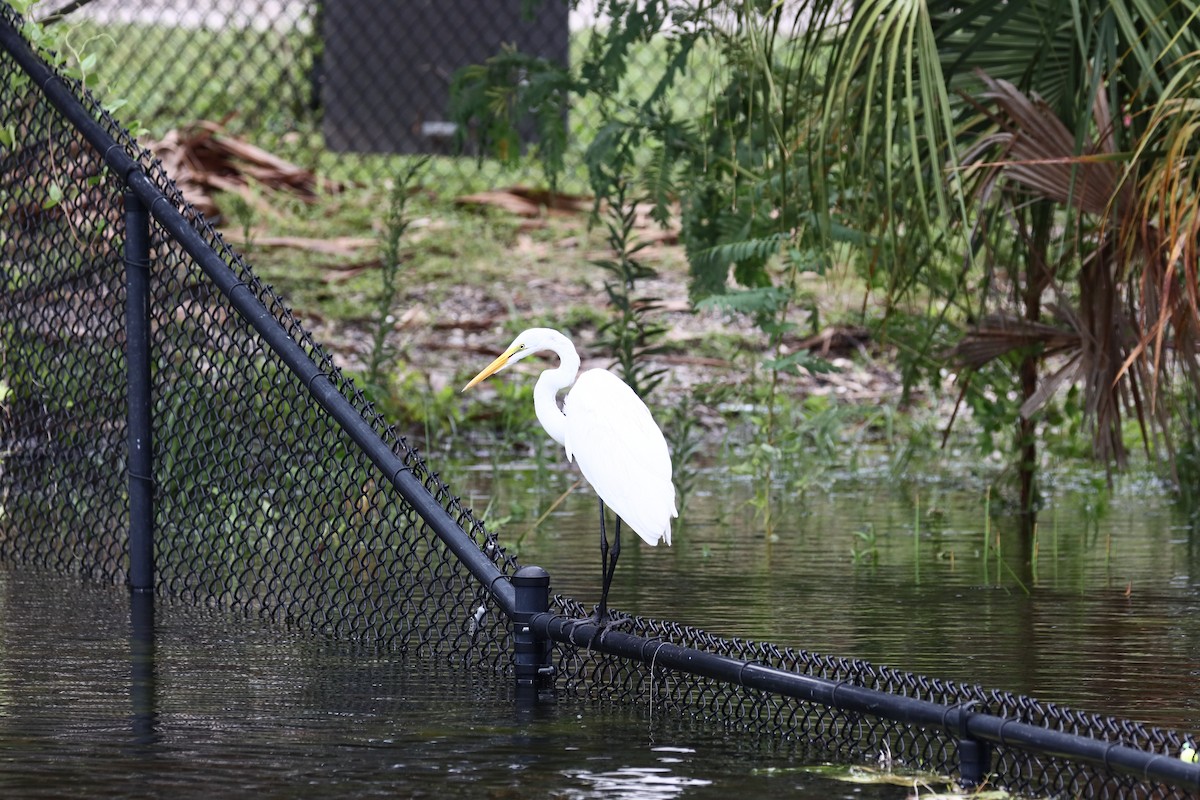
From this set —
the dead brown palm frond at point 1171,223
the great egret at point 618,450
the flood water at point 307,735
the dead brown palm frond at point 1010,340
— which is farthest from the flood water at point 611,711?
the dead brown palm frond at point 1171,223

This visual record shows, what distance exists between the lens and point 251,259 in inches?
474

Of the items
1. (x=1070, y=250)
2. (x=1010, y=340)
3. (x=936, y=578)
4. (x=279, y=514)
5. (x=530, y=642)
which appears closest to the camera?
(x=530, y=642)

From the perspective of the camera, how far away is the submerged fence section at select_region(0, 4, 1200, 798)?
3.68 metres

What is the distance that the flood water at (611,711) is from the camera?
3.77 m

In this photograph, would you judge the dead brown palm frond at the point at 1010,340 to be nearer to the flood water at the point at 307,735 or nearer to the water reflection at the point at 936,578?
the water reflection at the point at 936,578

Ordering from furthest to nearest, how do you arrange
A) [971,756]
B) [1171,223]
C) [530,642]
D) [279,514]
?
1. [279,514]
2. [1171,223]
3. [530,642]
4. [971,756]

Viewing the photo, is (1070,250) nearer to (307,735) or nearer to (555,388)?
(555,388)

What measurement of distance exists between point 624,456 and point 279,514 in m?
1.94

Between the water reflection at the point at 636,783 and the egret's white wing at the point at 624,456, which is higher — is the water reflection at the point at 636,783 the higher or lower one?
the lower one

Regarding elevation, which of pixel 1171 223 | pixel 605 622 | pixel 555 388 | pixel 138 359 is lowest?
pixel 605 622

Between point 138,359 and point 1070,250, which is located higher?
point 1070,250

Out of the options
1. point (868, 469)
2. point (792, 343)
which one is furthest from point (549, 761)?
point (792, 343)

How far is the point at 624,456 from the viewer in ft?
14.6

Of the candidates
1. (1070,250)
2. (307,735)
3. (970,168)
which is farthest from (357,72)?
(307,735)
